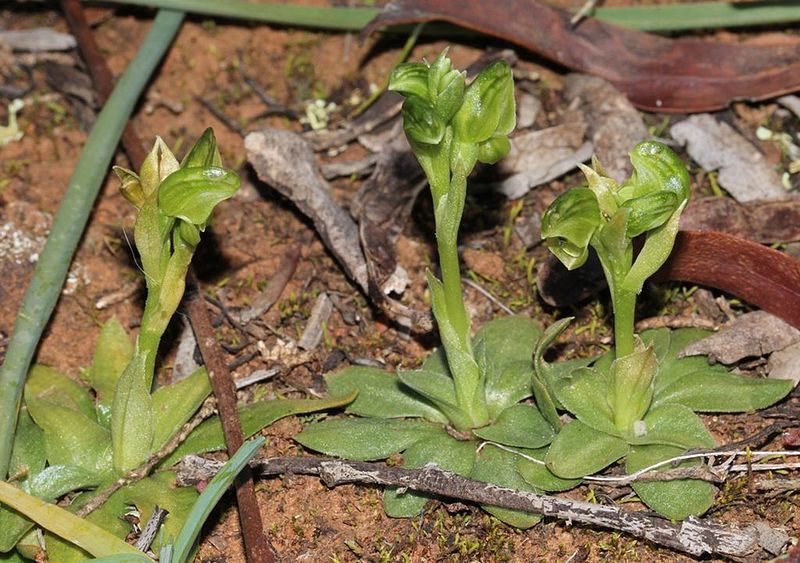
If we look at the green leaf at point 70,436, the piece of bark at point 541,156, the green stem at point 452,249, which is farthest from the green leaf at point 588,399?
the green leaf at point 70,436

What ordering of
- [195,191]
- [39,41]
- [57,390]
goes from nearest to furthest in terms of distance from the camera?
[195,191], [57,390], [39,41]

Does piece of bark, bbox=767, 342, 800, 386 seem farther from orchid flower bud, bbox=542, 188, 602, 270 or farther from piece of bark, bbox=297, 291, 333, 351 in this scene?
piece of bark, bbox=297, 291, 333, 351

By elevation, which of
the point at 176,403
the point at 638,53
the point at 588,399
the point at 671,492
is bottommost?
the point at 671,492

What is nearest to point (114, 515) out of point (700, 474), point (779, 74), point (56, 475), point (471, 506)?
point (56, 475)

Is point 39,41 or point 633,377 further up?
point 39,41

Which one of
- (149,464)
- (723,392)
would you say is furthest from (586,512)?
(149,464)

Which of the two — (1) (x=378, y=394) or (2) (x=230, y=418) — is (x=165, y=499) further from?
(1) (x=378, y=394)
